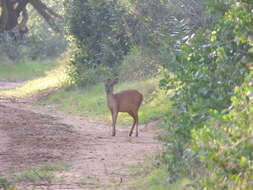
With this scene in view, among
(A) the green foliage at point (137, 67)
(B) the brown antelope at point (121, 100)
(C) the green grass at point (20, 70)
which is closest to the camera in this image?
(B) the brown antelope at point (121, 100)

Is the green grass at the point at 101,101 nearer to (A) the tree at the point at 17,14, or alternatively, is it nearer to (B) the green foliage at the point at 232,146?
(B) the green foliage at the point at 232,146

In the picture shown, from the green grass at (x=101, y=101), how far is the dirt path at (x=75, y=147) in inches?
33.5

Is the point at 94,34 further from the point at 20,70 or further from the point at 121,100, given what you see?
the point at 20,70

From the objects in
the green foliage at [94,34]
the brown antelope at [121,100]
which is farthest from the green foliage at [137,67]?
the brown antelope at [121,100]

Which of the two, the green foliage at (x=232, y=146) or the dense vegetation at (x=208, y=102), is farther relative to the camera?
the dense vegetation at (x=208, y=102)

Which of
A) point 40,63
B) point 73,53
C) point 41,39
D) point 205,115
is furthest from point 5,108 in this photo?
point 41,39

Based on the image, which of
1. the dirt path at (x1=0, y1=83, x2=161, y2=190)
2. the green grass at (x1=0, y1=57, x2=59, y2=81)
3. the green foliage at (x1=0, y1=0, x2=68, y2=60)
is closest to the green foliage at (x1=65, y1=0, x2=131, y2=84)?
the green foliage at (x1=0, y1=0, x2=68, y2=60)

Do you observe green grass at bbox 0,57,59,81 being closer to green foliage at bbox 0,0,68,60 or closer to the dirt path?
green foliage at bbox 0,0,68,60

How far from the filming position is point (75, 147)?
12.0 meters

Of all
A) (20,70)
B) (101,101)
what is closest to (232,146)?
(101,101)

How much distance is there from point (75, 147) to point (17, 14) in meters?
25.3

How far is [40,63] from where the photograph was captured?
125 feet

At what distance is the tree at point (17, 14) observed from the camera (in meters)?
34.3

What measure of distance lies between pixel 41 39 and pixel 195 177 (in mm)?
36126
